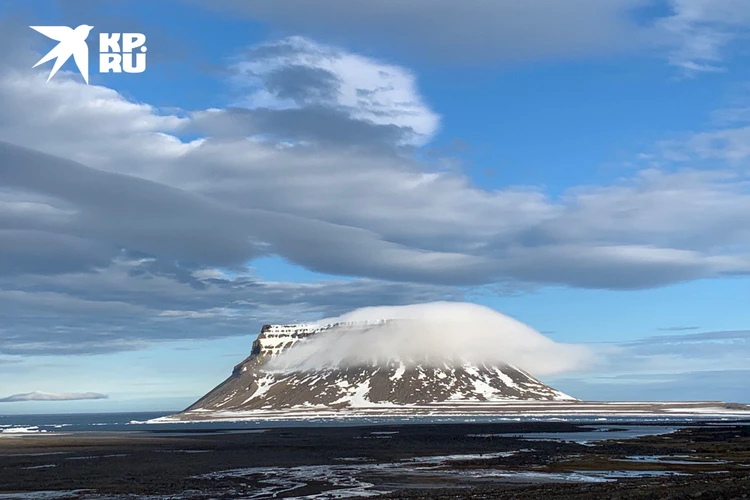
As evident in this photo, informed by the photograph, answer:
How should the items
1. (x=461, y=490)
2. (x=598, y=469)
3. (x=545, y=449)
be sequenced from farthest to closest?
(x=545, y=449)
(x=598, y=469)
(x=461, y=490)

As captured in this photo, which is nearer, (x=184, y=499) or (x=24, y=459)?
(x=184, y=499)

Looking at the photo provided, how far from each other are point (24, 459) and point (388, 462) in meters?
40.7

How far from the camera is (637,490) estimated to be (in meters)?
49.3

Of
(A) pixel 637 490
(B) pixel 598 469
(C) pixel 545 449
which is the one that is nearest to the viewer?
(A) pixel 637 490

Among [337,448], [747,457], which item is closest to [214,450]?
[337,448]

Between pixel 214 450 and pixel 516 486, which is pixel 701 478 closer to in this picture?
pixel 516 486

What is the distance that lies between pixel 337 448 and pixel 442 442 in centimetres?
1694

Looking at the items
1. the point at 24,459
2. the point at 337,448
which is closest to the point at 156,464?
the point at 24,459

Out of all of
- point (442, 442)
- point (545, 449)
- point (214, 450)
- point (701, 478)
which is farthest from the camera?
point (442, 442)

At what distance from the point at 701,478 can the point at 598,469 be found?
39.4 feet

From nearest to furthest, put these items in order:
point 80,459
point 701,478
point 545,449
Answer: point 701,478, point 80,459, point 545,449

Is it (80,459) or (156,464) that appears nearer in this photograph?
(156,464)

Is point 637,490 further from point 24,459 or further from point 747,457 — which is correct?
point 24,459

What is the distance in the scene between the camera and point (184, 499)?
51156mm
